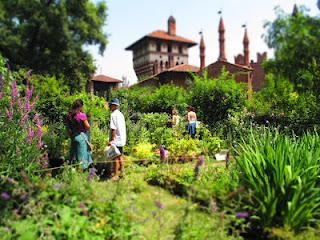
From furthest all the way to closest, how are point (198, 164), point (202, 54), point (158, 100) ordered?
point (202, 54) → point (158, 100) → point (198, 164)

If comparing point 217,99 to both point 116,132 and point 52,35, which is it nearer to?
point 116,132

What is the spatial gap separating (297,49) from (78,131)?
27.2 feet

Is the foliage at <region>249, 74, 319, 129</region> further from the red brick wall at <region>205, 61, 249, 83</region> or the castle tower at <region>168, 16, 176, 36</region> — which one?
the castle tower at <region>168, 16, 176, 36</region>

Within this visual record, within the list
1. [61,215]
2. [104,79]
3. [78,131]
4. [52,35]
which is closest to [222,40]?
[104,79]

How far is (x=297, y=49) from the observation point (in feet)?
40.4

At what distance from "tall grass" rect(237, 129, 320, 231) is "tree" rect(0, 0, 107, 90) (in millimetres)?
27199

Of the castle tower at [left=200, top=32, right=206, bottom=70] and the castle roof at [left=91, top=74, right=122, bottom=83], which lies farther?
the castle tower at [left=200, top=32, right=206, bottom=70]

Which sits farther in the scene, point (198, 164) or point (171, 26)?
point (171, 26)

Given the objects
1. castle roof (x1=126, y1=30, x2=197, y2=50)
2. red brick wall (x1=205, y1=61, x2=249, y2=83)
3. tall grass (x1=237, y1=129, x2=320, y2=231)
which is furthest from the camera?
castle roof (x1=126, y1=30, x2=197, y2=50)

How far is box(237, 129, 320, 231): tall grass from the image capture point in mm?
4211

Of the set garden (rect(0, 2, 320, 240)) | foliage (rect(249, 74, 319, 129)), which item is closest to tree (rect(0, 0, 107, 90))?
foliage (rect(249, 74, 319, 129))

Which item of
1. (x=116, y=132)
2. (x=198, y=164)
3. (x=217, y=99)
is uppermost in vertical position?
(x=217, y=99)

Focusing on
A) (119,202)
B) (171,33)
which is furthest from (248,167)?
(171,33)

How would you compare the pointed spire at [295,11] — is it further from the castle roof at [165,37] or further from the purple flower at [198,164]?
the castle roof at [165,37]
